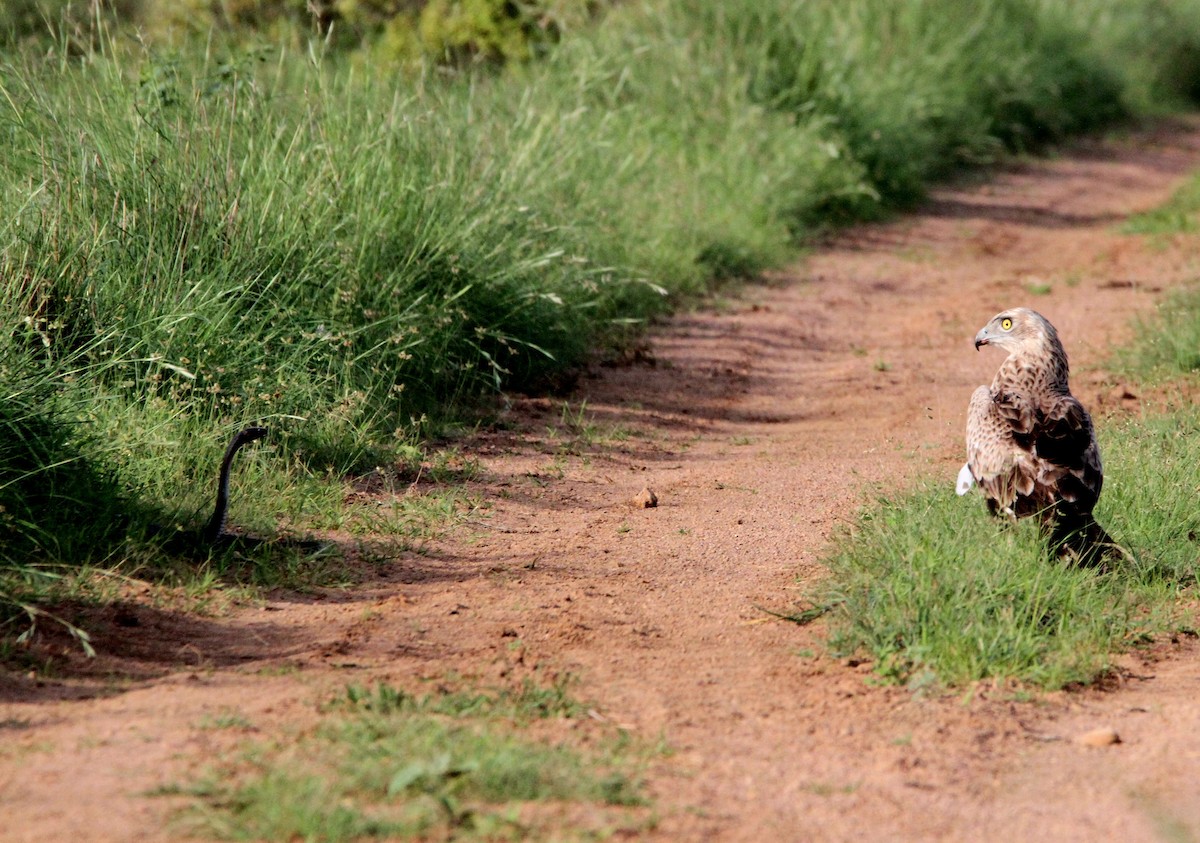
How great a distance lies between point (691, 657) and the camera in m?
4.22

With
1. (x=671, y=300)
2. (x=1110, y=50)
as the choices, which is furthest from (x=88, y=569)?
(x=1110, y=50)

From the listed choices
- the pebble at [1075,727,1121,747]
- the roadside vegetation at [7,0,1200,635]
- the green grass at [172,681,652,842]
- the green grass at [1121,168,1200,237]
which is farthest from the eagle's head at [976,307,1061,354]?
the green grass at [1121,168,1200,237]

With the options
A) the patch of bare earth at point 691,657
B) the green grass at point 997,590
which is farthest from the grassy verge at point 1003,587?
the patch of bare earth at point 691,657

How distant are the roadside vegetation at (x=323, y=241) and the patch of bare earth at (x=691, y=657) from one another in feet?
1.33

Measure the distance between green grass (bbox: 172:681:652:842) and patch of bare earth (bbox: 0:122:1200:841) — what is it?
0.37 feet

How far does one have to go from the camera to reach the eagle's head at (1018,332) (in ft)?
16.8

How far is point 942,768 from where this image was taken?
352cm

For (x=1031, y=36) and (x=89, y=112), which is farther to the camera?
(x=1031, y=36)

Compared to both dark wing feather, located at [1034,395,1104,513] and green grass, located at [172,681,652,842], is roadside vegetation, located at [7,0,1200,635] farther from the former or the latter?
dark wing feather, located at [1034,395,1104,513]

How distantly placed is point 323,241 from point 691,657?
2945mm

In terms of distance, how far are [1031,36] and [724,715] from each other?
1396cm

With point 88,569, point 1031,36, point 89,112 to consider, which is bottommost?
point 88,569

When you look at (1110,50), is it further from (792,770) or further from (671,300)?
(792,770)

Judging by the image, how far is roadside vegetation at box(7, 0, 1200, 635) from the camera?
190 inches
